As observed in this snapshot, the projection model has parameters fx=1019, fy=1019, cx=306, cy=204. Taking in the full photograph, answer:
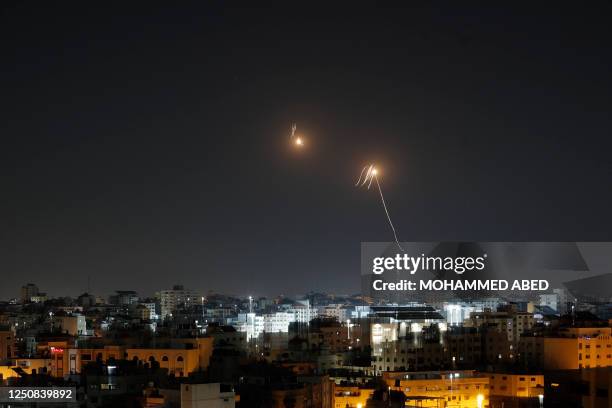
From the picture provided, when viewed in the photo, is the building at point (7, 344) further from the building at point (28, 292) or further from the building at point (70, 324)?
the building at point (28, 292)

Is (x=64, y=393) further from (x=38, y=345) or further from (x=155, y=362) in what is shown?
(x=38, y=345)

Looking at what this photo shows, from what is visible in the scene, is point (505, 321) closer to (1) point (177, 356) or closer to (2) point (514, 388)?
(2) point (514, 388)

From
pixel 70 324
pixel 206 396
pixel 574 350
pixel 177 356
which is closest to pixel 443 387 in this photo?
pixel 177 356

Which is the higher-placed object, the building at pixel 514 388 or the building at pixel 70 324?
the building at pixel 70 324

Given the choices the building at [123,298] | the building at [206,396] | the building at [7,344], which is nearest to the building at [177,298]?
the building at [123,298]

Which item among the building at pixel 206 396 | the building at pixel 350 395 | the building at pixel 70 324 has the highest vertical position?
the building at pixel 70 324

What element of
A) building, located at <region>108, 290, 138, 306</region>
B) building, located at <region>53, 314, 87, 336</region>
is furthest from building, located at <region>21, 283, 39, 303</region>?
building, located at <region>53, 314, 87, 336</region>

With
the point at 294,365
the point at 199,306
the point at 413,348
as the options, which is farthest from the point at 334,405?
the point at 199,306
